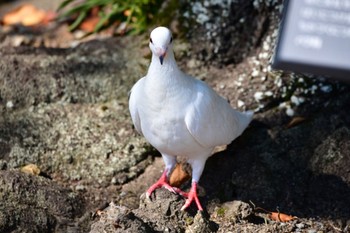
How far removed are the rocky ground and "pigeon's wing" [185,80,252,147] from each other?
1.18ft

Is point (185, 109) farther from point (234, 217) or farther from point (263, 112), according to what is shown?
point (263, 112)

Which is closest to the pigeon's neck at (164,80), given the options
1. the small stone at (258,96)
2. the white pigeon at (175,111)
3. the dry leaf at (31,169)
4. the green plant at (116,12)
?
the white pigeon at (175,111)

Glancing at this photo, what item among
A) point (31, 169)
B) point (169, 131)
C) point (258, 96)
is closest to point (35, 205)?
point (31, 169)

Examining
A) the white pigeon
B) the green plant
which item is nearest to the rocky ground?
the green plant

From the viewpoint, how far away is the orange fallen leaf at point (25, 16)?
21.1ft

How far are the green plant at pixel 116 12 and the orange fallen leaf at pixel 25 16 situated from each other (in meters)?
0.25

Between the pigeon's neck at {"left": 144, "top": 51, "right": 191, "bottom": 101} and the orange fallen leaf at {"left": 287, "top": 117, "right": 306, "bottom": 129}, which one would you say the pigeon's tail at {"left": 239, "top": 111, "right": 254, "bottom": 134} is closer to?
the orange fallen leaf at {"left": 287, "top": 117, "right": 306, "bottom": 129}

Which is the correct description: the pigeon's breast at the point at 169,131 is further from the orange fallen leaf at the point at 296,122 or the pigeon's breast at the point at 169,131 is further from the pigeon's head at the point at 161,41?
the orange fallen leaf at the point at 296,122

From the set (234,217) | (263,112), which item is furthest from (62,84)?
(234,217)

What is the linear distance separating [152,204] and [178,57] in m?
1.64

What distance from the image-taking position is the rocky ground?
4.11 meters

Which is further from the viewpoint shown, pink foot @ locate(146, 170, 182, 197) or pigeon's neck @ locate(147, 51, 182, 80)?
pink foot @ locate(146, 170, 182, 197)

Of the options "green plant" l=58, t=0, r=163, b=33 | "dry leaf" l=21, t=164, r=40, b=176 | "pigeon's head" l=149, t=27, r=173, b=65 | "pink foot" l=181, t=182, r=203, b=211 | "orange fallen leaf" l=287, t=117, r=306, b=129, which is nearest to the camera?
"pigeon's head" l=149, t=27, r=173, b=65

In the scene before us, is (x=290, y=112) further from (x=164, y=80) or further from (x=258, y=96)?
(x=164, y=80)
